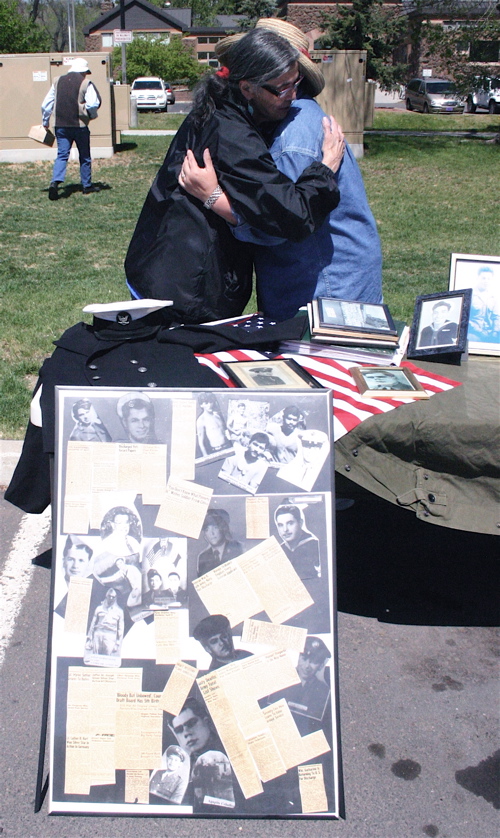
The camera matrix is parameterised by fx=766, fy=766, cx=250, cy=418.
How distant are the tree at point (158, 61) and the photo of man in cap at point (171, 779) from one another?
5132 cm

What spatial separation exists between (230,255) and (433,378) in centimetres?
87

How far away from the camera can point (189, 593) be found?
198 centimetres

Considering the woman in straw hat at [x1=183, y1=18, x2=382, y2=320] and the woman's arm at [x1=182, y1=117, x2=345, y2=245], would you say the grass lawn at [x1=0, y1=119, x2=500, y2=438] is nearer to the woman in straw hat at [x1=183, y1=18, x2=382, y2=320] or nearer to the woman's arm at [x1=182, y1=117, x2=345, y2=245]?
the woman in straw hat at [x1=183, y1=18, x2=382, y2=320]

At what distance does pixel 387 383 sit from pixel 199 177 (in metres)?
0.96

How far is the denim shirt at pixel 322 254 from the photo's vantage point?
274cm

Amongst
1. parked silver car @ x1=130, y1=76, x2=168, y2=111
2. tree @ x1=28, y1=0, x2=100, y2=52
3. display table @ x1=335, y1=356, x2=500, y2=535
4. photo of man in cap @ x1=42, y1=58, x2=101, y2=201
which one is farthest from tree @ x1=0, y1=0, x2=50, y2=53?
display table @ x1=335, y1=356, x2=500, y2=535

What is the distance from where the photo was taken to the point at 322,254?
295 cm

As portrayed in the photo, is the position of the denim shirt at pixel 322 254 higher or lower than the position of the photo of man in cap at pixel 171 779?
higher

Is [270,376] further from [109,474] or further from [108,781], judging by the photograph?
[108,781]

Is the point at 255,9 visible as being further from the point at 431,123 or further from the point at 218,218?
the point at 218,218

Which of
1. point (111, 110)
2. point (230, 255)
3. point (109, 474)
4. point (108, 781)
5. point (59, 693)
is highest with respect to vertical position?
point (111, 110)

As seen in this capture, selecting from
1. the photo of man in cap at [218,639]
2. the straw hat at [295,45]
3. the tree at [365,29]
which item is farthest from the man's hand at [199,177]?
the tree at [365,29]

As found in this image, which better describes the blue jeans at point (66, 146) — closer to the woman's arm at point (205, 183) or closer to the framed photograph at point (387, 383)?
the woman's arm at point (205, 183)

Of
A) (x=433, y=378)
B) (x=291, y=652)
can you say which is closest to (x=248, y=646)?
(x=291, y=652)
